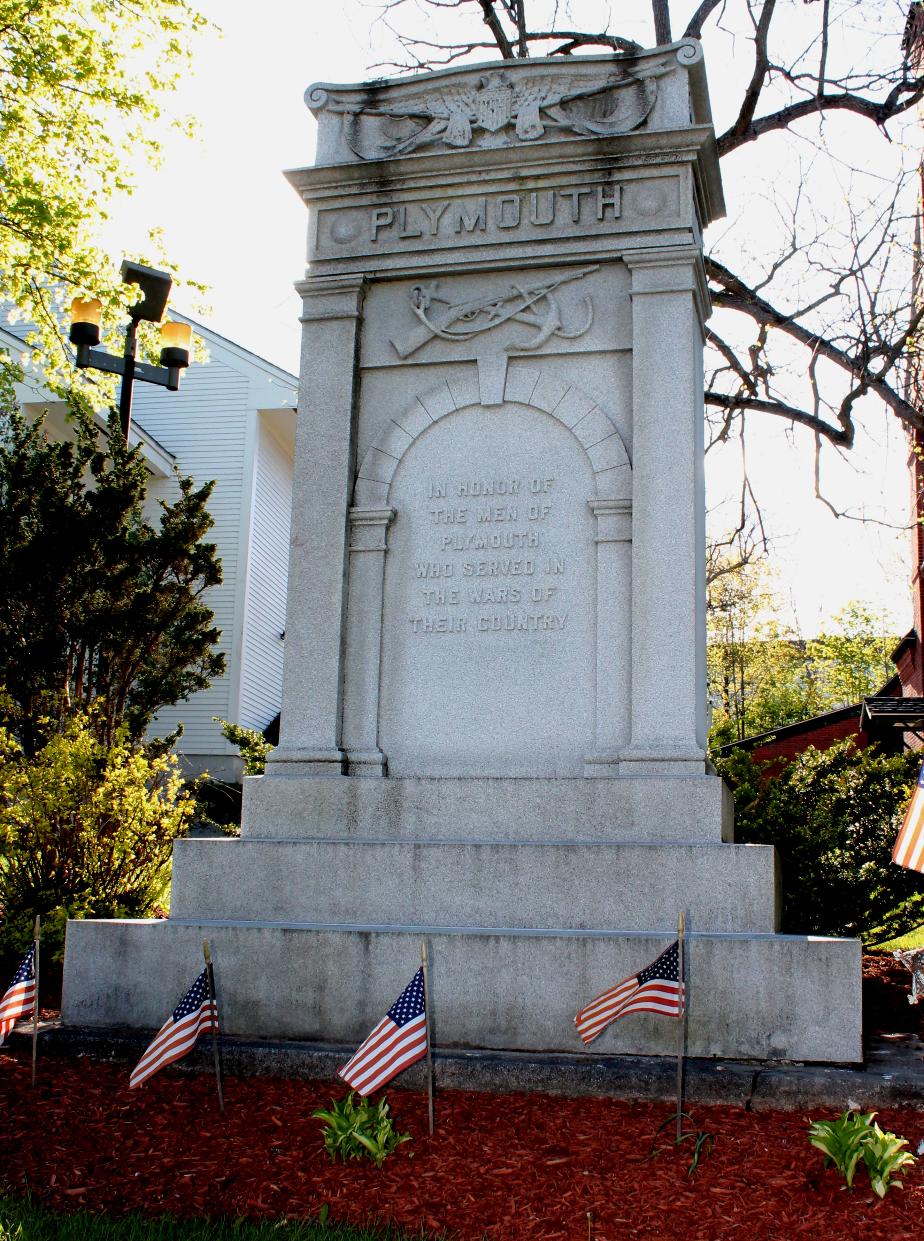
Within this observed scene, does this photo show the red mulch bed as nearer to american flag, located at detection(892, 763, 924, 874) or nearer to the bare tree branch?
american flag, located at detection(892, 763, 924, 874)

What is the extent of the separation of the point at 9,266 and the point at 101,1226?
43.8ft

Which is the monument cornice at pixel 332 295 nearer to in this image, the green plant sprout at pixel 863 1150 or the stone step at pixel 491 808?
the stone step at pixel 491 808

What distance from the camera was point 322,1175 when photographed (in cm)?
482

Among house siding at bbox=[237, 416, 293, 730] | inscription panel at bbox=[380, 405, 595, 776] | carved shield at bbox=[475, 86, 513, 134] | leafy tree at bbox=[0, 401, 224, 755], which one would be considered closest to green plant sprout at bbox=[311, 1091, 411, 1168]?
inscription panel at bbox=[380, 405, 595, 776]

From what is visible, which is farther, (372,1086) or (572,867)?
(572,867)

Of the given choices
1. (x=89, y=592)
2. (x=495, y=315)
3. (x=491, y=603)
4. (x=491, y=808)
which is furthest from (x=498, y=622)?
(x=89, y=592)

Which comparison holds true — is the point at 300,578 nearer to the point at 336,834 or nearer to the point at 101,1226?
the point at 336,834

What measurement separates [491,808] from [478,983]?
1.09 meters

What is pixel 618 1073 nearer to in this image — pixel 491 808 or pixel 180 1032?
pixel 491 808

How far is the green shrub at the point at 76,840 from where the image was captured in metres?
8.75

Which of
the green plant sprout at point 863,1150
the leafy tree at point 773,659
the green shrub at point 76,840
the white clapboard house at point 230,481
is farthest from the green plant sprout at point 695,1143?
the leafy tree at point 773,659

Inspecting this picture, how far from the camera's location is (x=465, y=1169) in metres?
4.86

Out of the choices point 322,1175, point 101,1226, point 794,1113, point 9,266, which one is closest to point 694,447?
point 794,1113

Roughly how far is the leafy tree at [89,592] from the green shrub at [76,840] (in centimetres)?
103
